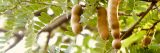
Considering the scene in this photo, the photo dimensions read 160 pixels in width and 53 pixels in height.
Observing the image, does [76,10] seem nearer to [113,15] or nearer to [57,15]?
[113,15]

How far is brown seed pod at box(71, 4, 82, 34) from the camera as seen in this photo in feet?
2.57

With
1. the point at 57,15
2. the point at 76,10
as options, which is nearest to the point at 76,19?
the point at 76,10

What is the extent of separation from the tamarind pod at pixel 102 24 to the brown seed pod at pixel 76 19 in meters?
0.04

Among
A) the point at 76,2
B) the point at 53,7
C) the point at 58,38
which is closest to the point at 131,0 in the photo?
the point at 76,2

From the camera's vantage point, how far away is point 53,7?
104cm

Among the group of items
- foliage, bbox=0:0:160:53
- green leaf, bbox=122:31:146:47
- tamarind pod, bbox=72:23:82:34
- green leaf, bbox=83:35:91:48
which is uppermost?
tamarind pod, bbox=72:23:82:34

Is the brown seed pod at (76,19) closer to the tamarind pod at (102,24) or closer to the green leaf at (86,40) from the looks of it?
the tamarind pod at (102,24)

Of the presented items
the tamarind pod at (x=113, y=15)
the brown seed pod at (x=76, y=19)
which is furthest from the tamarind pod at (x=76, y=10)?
the tamarind pod at (x=113, y=15)

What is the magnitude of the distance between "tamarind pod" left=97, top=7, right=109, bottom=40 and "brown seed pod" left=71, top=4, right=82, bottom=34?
39 millimetres

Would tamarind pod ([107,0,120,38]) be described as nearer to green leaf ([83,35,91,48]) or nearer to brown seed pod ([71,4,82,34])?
brown seed pod ([71,4,82,34])

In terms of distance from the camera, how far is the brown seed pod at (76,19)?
784 mm

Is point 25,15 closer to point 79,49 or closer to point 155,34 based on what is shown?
point 79,49

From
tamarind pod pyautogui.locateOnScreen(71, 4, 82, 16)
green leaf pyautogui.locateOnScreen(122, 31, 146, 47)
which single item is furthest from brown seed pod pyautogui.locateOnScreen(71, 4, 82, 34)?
green leaf pyautogui.locateOnScreen(122, 31, 146, 47)

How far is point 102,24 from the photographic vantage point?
0.79m
